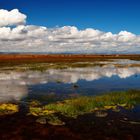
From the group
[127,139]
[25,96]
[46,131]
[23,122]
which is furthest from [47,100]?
[127,139]

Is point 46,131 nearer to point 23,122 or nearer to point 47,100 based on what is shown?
point 23,122

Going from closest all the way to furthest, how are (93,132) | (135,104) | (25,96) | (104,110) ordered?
(93,132), (104,110), (135,104), (25,96)

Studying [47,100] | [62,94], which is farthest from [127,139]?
[62,94]

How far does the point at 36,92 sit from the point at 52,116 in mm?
14188

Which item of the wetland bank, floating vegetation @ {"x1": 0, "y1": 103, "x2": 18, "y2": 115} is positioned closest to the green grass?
the wetland bank

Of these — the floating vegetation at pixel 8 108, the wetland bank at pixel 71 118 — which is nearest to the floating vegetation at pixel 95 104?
the wetland bank at pixel 71 118

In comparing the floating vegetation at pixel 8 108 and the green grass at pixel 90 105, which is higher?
the green grass at pixel 90 105

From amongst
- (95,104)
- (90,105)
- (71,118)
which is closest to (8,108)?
(71,118)

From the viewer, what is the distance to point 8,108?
87.0ft

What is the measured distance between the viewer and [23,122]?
2206cm

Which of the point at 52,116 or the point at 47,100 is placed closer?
the point at 52,116

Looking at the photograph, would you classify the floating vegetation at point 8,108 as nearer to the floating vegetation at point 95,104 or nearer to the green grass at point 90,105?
the green grass at point 90,105

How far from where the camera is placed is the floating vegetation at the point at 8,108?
2502 centimetres

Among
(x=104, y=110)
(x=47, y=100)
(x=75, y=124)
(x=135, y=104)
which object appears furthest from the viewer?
(x=47, y=100)
